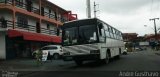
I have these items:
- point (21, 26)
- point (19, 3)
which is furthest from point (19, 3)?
point (21, 26)

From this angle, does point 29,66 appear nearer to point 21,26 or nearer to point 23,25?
point 21,26

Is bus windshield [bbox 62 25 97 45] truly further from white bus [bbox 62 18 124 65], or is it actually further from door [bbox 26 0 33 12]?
door [bbox 26 0 33 12]

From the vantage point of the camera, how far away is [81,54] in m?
19.8

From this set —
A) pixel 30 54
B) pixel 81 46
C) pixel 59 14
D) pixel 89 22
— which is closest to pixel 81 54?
pixel 81 46

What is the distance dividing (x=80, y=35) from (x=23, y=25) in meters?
19.6

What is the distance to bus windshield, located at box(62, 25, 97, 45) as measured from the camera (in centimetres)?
1970

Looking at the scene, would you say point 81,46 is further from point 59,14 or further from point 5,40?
point 59,14

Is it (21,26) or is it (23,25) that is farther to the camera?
(23,25)

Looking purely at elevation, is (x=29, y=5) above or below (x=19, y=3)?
above

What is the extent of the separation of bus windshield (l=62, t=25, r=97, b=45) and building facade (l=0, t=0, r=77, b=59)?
13.0 m

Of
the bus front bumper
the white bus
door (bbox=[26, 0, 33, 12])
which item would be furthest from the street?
door (bbox=[26, 0, 33, 12])

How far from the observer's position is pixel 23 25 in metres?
38.3

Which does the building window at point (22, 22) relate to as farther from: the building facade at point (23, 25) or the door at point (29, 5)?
the door at point (29, 5)

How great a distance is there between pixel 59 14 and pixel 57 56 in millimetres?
21374
